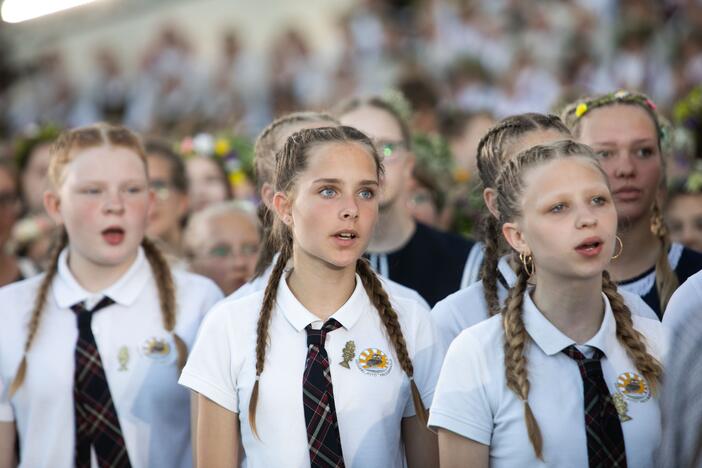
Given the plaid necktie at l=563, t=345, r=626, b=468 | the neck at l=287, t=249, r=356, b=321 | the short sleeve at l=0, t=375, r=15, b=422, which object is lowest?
the plaid necktie at l=563, t=345, r=626, b=468

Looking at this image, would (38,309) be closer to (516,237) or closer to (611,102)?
(516,237)

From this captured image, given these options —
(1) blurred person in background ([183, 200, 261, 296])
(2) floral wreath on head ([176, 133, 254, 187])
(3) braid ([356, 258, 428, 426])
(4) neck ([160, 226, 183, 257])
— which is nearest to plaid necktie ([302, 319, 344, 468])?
(3) braid ([356, 258, 428, 426])

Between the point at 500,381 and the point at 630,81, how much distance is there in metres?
6.87

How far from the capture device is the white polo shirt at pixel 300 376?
288 cm

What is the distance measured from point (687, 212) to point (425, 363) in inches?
95.0

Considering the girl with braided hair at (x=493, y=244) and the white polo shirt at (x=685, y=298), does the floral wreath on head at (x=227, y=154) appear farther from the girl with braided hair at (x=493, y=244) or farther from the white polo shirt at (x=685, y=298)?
the white polo shirt at (x=685, y=298)

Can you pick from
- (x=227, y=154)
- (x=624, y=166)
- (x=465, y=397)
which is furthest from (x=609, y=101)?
(x=227, y=154)

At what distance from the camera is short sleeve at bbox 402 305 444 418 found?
3006mm

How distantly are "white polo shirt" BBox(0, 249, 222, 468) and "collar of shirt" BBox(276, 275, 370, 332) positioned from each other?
2.41 ft

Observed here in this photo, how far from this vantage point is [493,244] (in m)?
3.36

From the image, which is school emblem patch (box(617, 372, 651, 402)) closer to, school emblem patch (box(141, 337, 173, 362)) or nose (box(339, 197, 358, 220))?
nose (box(339, 197, 358, 220))

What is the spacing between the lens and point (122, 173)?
3740 mm

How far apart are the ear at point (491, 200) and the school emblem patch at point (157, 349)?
131 cm

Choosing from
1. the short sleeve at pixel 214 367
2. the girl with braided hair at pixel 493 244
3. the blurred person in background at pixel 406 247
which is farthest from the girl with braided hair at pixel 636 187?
the short sleeve at pixel 214 367
